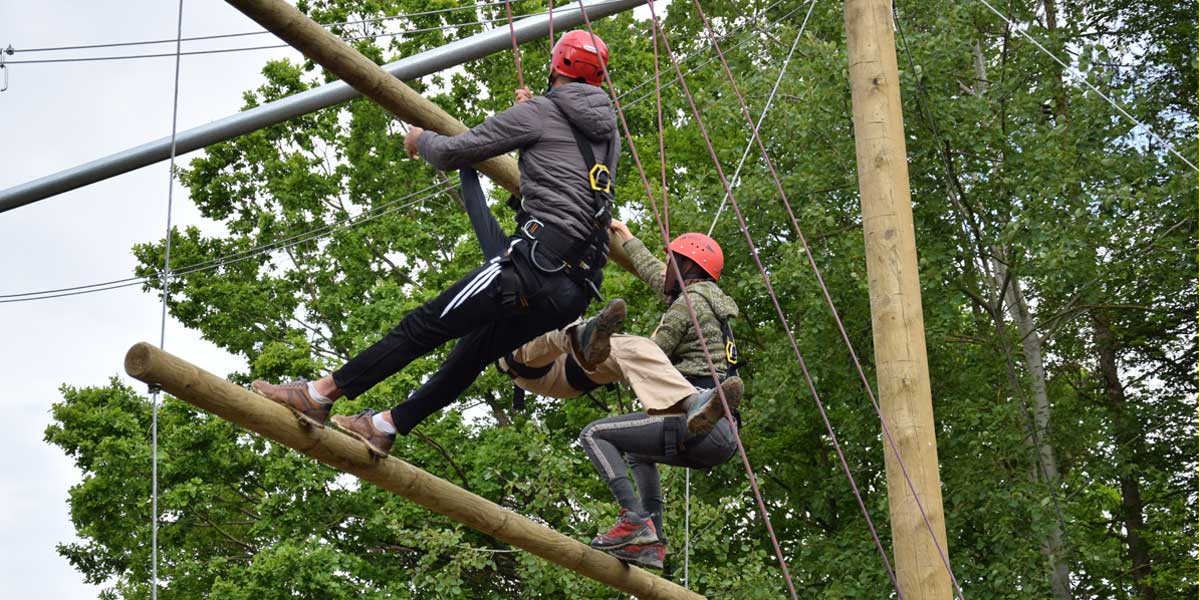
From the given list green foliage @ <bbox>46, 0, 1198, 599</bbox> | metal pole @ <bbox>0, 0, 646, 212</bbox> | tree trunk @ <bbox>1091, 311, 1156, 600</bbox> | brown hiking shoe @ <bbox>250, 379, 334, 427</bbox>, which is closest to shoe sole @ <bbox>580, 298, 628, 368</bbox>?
brown hiking shoe @ <bbox>250, 379, 334, 427</bbox>

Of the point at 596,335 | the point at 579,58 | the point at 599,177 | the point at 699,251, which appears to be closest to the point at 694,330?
the point at 699,251

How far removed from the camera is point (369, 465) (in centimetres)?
532

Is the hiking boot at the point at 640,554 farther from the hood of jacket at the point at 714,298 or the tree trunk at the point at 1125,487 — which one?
the tree trunk at the point at 1125,487

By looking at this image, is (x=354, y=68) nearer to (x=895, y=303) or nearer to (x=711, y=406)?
(x=711, y=406)

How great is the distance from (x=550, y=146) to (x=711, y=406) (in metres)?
1.07

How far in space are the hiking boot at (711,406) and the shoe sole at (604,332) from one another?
0.36m

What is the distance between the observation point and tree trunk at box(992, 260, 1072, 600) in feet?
46.2

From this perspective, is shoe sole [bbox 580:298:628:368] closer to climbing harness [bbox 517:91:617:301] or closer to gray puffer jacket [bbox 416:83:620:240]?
climbing harness [bbox 517:91:617:301]

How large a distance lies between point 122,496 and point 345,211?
430 cm

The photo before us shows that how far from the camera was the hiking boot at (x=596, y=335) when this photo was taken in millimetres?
5445

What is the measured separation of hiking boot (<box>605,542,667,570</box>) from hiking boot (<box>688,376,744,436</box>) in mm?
466

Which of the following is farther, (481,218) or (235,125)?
(235,125)

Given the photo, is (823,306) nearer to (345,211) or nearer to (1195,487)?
(1195,487)

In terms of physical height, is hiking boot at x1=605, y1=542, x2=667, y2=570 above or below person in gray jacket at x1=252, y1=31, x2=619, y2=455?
below
